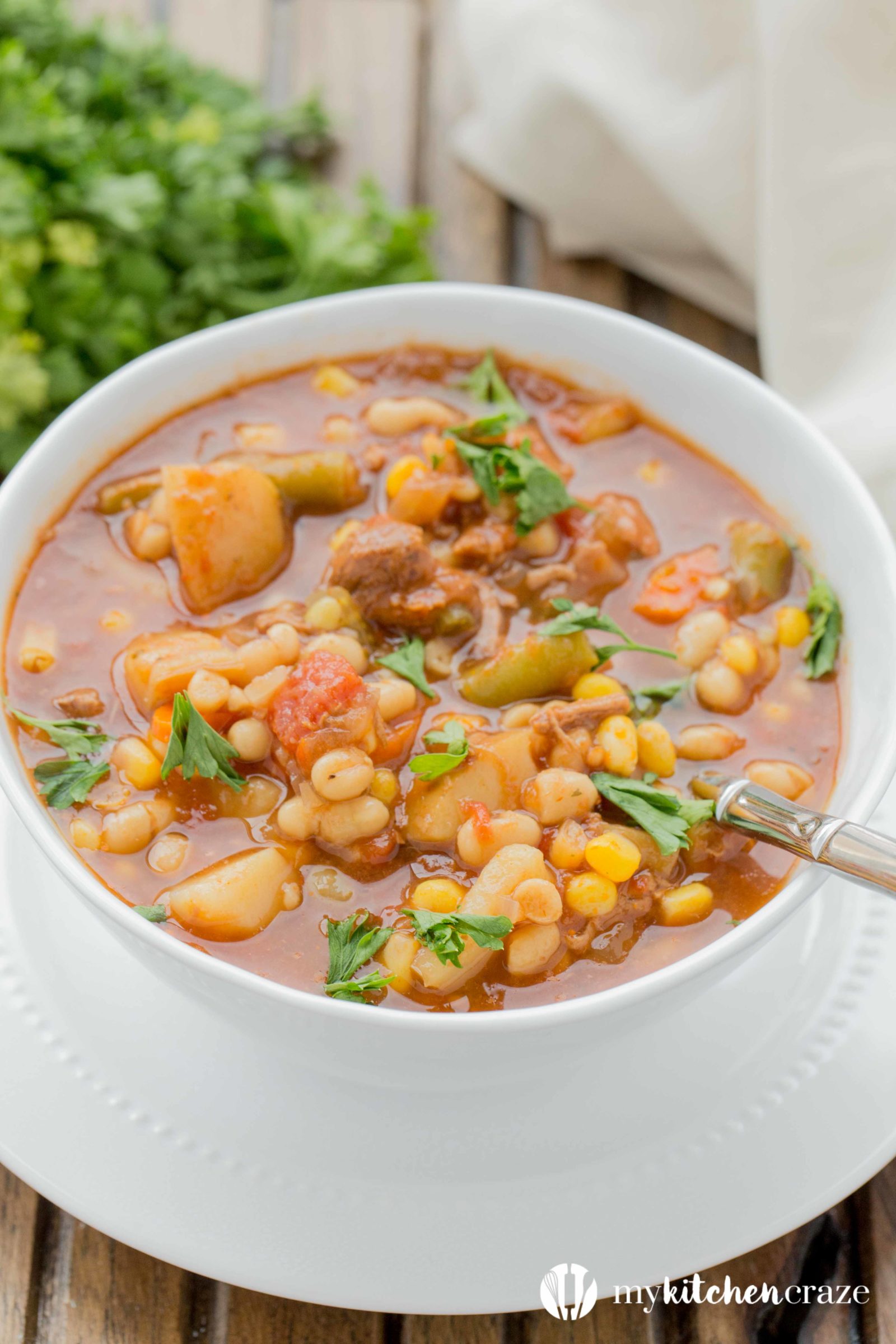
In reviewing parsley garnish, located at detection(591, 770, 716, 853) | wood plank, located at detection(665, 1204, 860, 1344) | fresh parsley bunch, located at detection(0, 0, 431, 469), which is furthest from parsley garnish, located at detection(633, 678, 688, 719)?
fresh parsley bunch, located at detection(0, 0, 431, 469)

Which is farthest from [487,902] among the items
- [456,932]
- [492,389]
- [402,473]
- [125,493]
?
[492,389]

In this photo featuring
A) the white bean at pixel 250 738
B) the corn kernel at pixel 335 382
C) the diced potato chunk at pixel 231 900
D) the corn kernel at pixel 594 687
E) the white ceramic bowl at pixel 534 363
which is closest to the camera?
the white ceramic bowl at pixel 534 363

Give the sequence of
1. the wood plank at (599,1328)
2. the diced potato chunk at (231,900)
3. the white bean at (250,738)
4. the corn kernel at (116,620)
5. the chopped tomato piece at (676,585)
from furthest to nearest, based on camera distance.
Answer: the chopped tomato piece at (676,585) → the corn kernel at (116,620) → the white bean at (250,738) → the wood plank at (599,1328) → the diced potato chunk at (231,900)

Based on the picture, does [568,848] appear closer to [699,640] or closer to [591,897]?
[591,897]

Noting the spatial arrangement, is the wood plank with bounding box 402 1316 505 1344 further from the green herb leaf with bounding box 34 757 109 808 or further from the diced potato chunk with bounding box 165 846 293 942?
the green herb leaf with bounding box 34 757 109 808

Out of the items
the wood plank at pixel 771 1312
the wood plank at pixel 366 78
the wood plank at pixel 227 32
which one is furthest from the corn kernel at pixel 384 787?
the wood plank at pixel 227 32

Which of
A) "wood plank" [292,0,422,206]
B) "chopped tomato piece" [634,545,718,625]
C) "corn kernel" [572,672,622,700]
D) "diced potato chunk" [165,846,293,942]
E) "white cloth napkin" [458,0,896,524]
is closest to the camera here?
"diced potato chunk" [165,846,293,942]

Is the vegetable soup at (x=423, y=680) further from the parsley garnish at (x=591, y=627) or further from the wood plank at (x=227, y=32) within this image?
the wood plank at (x=227, y=32)
